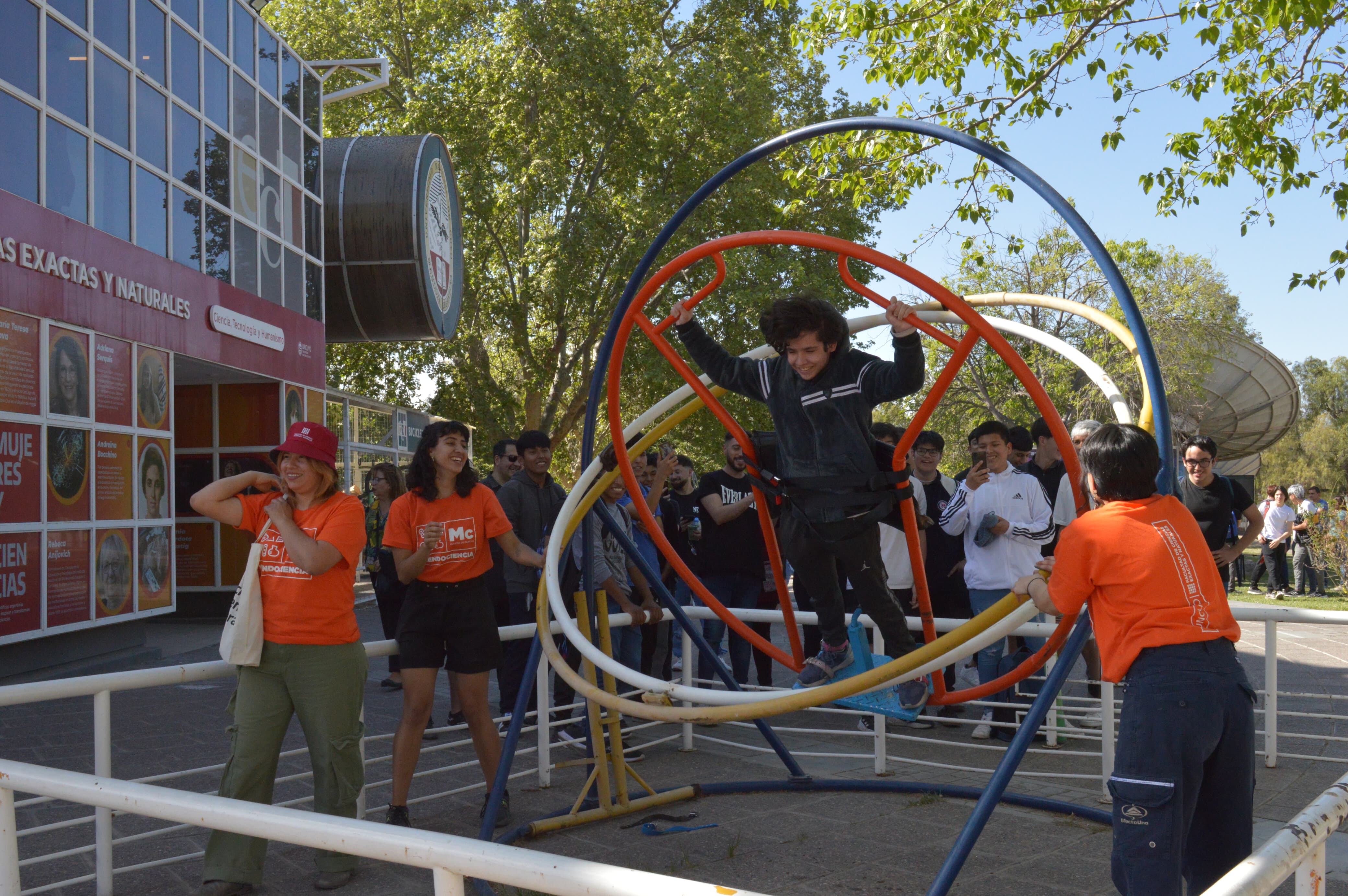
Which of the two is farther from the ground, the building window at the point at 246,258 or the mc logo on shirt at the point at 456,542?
the building window at the point at 246,258

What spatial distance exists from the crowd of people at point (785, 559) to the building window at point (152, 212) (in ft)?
18.2

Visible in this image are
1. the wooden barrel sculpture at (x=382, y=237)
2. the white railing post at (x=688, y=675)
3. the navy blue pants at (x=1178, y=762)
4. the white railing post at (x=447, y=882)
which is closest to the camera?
the white railing post at (x=447, y=882)

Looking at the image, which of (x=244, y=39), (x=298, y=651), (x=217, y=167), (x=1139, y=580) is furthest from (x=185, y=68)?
(x=1139, y=580)

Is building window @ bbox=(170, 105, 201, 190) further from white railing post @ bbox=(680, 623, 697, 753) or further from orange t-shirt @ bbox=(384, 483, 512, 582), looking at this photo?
orange t-shirt @ bbox=(384, 483, 512, 582)

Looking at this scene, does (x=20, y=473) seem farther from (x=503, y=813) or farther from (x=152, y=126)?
(x=503, y=813)

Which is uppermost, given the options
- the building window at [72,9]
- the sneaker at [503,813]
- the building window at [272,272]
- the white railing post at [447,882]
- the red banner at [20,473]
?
the building window at [72,9]

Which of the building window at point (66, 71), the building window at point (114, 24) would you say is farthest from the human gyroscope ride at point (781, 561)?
the building window at point (114, 24)

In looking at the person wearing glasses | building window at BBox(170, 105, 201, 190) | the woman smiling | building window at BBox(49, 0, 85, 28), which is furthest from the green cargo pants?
building window at BBox(170, 105, 201, 190)

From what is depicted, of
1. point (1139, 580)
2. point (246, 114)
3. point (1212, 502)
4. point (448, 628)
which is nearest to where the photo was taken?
point (1139, 580)

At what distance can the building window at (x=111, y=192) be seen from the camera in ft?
34.0

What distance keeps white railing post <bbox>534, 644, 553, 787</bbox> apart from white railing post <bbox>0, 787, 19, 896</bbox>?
3435 millimetres

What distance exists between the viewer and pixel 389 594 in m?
8.28

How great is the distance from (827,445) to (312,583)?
7.02ft

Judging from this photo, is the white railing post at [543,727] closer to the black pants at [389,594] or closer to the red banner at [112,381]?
the black pants at [389,594]
